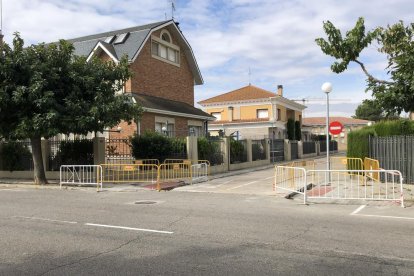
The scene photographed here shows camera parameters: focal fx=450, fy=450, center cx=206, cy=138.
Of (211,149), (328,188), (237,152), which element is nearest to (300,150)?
(237,152)

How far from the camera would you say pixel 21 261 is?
641 centimetres

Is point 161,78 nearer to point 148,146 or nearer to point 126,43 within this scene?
point 126,43

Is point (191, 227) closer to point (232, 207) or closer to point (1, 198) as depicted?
point (232, 207)

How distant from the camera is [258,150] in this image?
106 ft

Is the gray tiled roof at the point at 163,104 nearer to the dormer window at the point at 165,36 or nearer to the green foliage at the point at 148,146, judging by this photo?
the green foliage at the point at 148,146

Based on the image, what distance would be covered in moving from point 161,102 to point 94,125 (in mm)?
10823

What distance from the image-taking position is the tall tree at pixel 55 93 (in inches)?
677

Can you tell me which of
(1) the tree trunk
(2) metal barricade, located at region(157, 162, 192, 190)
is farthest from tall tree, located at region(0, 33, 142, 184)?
(2) metal barricade, located at region(157, 162, 192, 190)

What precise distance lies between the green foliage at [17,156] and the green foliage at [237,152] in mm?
11442

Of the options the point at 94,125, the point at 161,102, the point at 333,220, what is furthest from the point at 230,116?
the point at 333,220

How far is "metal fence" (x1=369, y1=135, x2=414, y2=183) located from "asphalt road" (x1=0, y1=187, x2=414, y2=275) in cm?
553

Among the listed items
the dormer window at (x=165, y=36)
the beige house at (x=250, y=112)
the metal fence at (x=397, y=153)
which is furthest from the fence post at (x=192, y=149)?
the beige house at (x=250, y=112)

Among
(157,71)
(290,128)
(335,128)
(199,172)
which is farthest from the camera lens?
(290,128)

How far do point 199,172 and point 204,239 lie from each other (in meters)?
13.0
